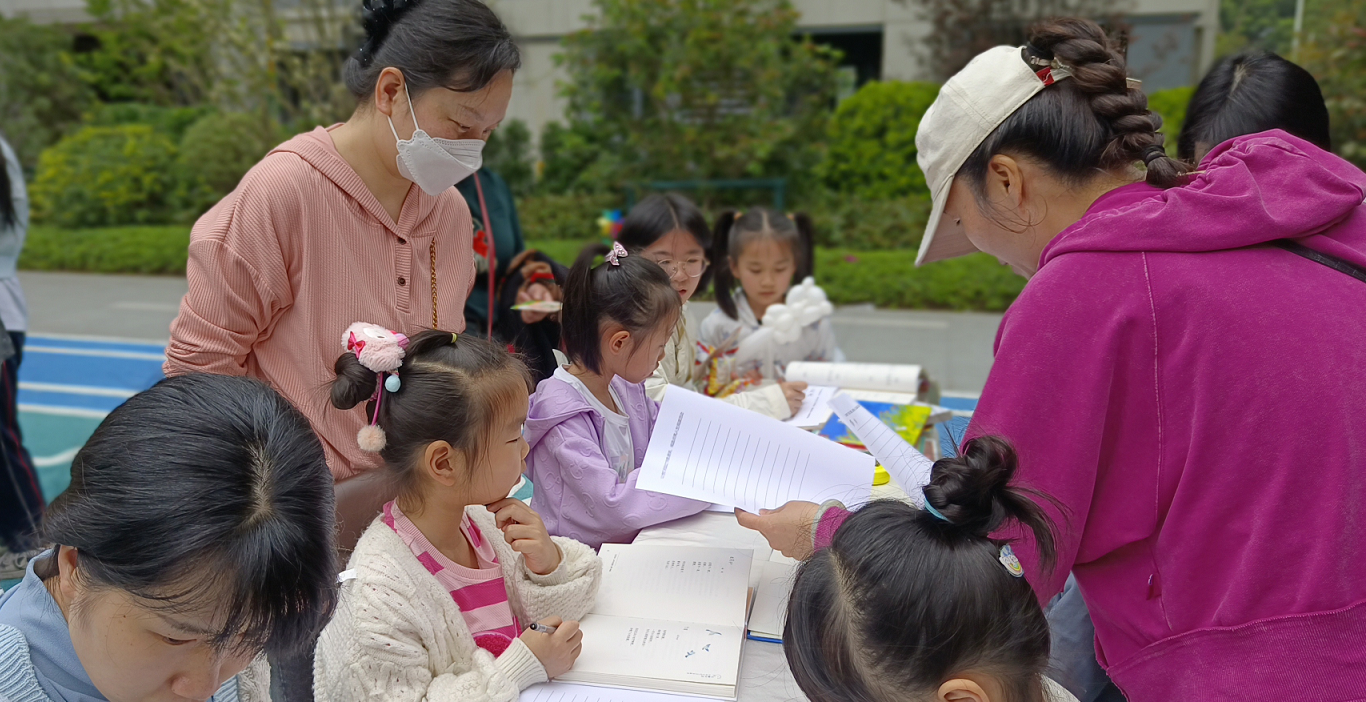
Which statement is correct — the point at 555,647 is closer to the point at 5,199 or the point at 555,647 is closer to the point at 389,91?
the point at 389,91

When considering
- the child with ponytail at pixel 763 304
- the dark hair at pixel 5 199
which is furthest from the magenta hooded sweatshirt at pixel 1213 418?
the dark hair at pixel 5 199

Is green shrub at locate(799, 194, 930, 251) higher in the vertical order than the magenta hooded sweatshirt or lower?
lower

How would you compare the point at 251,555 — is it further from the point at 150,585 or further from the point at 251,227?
the point at 251,227

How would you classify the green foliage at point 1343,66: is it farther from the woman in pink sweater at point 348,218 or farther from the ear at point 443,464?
the ear at point 443,464

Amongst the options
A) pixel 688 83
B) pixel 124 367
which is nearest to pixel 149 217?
pixel 124 367

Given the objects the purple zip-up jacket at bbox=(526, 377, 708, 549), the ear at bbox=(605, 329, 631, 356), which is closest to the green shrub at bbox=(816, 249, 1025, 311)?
the ear at bbox=(605, 329, 631, 356)

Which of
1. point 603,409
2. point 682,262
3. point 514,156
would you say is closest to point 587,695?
point 603,409

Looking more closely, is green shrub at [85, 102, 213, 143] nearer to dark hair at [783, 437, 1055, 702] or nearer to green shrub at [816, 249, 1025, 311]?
green shrub at [816, 249, 1025, 311]

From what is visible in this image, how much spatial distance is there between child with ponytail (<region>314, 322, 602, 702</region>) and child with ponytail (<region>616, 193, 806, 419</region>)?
40.4 inches

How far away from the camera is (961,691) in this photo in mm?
1017

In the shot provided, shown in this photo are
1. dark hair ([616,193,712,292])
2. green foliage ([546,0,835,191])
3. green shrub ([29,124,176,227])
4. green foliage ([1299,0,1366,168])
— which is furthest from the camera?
green shrub ([29,124,176,227])

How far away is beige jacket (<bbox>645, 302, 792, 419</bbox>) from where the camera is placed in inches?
96.9

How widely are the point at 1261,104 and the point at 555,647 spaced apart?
2.02 m

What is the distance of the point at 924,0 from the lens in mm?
10086
